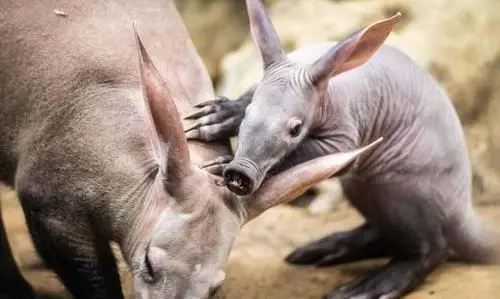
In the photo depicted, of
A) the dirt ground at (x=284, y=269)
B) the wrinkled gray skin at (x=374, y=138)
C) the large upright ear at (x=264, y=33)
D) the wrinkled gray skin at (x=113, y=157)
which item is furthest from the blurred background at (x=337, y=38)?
the large upright ear at (x=264, y=33)

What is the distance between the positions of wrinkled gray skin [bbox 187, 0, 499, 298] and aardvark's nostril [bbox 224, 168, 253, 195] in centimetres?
24

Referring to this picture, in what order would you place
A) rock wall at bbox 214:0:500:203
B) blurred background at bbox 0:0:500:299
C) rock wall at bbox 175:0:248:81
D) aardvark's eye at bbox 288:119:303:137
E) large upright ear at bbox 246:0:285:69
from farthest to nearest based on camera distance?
rock wall at bbox 175:0:248:81, rock wall at bbox 214:0:500:203, blurred background at bbox 0:0:500:299, large upright ear at bbox 246:0:285:69, aardvark's eye at bbox 288:119:303:137

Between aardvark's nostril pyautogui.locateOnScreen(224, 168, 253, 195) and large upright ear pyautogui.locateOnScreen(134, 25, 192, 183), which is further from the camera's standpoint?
aardvark's nostril pyautogui.locateOnScreen(224, 168, 253, 195)

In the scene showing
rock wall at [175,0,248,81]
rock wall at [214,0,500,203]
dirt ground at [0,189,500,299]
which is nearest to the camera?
dirt ground at [0,189,500,299]

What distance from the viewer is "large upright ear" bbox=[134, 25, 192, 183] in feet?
9.09

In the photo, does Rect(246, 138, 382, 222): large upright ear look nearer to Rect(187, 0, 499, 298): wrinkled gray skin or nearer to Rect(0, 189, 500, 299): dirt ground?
Rect(187, 0, 499, 298): wrinkled gray skin

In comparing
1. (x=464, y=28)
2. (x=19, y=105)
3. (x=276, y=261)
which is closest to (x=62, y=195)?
(x=19, y=105)

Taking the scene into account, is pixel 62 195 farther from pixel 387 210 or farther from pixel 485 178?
pixel 485 178

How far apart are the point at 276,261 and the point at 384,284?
0.68m

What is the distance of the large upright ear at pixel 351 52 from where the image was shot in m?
3.11

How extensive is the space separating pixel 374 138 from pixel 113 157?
115 cm

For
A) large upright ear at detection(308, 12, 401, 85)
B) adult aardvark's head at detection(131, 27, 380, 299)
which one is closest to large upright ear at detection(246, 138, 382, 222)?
adult aardvark's head at detection(131, 27, 380, 299)

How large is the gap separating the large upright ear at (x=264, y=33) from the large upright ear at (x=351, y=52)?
0.19 meters

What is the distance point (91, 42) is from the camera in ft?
11.7
